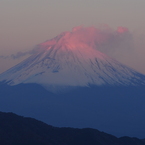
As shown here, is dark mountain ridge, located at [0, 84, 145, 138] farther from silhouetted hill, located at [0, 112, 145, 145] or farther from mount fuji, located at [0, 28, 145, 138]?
silhouetted hill, located at [0, 112, 145, 145]

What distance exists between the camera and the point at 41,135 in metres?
41.2

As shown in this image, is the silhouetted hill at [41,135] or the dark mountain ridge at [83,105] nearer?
the silhouetted hill at [41,135]

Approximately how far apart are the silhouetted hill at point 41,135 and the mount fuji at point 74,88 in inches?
1537

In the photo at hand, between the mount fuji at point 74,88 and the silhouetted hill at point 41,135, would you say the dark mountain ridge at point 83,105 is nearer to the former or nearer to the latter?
the mount fuji at point 74,88

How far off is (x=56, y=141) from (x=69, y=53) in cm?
5758

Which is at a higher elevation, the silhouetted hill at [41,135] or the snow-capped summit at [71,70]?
the snow-capped summit at [71,70]

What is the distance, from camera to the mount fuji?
85500 millimetres

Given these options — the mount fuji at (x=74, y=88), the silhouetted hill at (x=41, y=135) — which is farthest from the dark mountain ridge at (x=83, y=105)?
the silhouetted hill at (x=41, y=135)

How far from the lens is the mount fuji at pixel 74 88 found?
85500mm

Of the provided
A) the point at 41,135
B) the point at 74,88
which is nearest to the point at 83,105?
the point at 74,88

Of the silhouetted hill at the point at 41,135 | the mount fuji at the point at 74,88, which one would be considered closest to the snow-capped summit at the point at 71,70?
the mount fuji at the point at 74,88

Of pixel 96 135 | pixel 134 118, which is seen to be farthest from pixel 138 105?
pixel 96 135

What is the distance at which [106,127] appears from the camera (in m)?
78.6

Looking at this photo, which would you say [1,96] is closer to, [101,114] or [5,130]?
[101,114]
